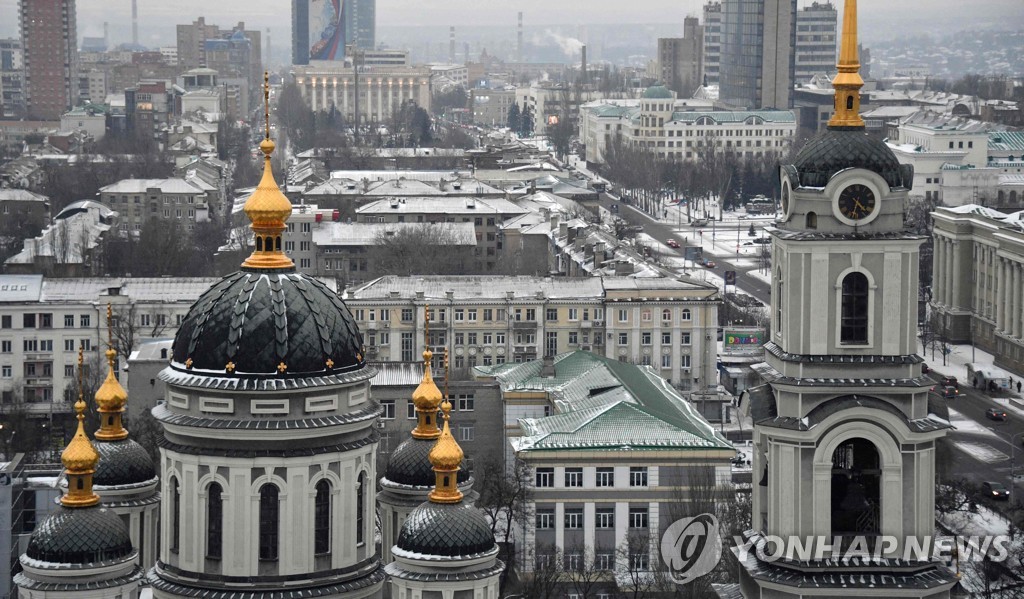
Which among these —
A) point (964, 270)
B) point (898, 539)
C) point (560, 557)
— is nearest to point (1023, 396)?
point (964, 270)

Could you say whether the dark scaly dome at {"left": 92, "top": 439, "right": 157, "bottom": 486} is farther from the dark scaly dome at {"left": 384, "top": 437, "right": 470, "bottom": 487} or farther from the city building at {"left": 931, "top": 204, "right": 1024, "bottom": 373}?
the city building at {"left": 931, "top": 204, "right": 1024, "bottom": 373}

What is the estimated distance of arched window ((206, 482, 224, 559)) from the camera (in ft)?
119

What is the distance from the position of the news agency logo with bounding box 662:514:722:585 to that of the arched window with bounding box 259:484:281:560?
18.4m

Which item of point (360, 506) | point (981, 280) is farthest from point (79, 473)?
point (981, 280)

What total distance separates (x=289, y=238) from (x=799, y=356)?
265ft

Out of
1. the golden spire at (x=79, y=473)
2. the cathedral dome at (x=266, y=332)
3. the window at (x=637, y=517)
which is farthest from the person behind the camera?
the window at (x=637, y=517)

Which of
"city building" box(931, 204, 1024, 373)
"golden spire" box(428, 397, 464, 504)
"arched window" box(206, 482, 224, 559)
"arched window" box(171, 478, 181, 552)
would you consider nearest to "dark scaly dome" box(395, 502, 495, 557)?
"golden spire" box(428, 397, 464, 504)

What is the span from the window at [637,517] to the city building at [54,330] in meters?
28.8

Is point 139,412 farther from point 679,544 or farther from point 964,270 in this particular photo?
point 964,270

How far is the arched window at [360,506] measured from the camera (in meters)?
37.0

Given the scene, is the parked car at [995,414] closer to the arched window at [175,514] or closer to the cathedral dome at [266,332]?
the cathedral dome at [266,332]

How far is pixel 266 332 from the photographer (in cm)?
3619

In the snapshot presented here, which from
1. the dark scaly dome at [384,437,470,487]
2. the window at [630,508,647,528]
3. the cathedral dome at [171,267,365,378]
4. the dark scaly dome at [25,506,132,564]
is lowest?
the window at [630,508,647,528]

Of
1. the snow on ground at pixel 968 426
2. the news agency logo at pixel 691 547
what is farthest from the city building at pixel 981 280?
the news agency logo at pixel 691 547
